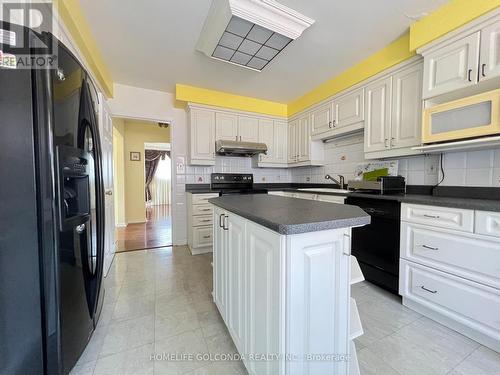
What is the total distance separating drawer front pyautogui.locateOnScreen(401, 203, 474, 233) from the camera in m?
1.39

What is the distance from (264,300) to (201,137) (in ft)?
9.03

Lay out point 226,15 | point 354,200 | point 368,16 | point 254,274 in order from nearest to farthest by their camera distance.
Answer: point 254,274, point 226,15, point 368,16, point 354,200

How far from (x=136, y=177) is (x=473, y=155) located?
587 cm

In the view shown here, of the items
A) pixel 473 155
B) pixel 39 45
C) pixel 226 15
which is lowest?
pixel 473 155

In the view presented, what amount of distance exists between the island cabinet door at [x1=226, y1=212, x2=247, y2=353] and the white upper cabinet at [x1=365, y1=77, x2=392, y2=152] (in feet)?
6.35

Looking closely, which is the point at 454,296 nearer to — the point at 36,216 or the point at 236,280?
the point at 236,280

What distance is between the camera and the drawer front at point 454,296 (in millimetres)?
1278

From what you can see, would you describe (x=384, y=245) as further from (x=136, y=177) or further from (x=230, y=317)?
(x=136, y=177)

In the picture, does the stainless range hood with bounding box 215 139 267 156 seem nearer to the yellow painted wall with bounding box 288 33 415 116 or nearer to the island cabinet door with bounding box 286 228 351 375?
the yellow painted wall with bounding box 288 33 415 116

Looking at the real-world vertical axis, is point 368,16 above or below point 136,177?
above

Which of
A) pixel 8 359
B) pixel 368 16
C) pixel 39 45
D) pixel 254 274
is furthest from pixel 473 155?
pixel 8 359

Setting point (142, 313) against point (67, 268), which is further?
point (142, 313)

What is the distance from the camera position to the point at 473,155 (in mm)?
1764

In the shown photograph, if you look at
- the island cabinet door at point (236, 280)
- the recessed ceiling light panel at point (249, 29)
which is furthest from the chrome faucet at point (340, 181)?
the island cabinet door at point (236, 280)
